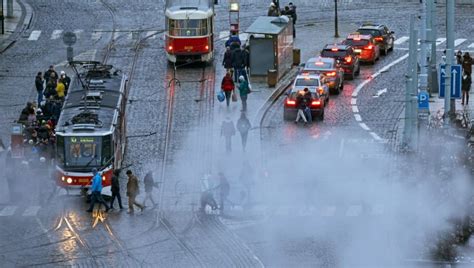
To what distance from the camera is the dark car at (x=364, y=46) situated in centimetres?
6919

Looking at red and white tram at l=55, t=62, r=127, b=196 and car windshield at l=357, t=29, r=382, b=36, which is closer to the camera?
red and white tram at l=55, t=62, r=127, b=196

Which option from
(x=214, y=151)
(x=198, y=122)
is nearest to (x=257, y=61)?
(x=198, y=122)

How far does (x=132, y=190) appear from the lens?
47125 mm

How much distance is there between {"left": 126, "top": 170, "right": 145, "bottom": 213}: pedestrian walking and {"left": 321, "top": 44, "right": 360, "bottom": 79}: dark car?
778 inches

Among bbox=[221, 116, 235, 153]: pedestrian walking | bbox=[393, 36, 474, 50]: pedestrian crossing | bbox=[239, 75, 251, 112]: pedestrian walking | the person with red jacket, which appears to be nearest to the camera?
bbox=[221, 116, 235, 153]: pedestrian walking

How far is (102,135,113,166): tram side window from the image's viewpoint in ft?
160

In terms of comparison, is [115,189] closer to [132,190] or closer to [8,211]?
[132,190]

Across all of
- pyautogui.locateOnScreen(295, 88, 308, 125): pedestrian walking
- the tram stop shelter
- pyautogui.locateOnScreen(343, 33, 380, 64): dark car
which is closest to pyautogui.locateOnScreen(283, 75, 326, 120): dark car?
pyautogui.locateOnScreen(295, 88, 308, 125): pedestrian walking

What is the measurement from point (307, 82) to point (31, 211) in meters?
16.0

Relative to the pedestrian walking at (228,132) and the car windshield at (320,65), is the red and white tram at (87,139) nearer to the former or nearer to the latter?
the pedestrian walking at (228,132)

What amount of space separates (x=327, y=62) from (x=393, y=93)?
283 cm

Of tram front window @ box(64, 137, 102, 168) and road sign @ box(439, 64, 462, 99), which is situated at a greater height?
road sign @ box(439, 64, 462, 99)

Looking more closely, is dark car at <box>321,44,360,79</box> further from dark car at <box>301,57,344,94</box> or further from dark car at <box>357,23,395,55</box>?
dark car at <box>357,23,395,55</box>

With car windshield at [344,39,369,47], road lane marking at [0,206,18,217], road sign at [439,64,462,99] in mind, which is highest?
road sign at [439,64,462,99]
